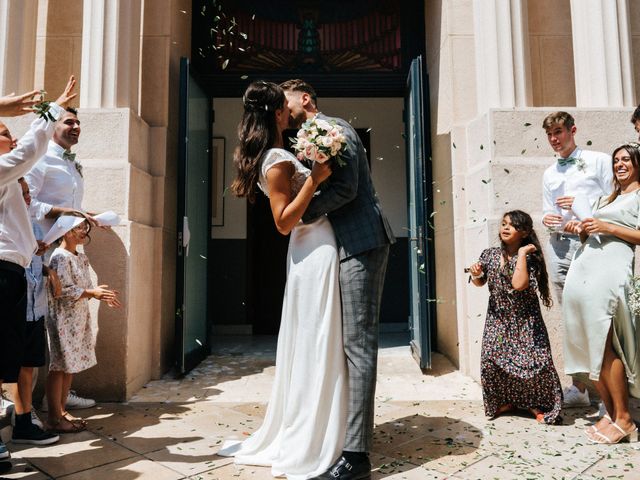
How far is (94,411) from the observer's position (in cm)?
396

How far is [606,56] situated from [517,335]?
2784mm

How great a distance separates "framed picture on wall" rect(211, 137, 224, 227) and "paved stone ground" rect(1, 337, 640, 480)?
155 inches

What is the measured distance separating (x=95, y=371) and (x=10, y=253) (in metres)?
1.87

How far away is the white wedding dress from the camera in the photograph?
2686mm

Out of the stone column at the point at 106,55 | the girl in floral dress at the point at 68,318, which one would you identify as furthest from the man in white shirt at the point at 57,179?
the stone column at the point at 106,55

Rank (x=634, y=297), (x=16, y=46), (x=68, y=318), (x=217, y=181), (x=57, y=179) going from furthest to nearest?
(x=217, y=181) < (x=16, y=46) < (x=57, y=179) < (x=68, y=318) < (x=634, y=297)

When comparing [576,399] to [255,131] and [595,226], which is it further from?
[255,131]

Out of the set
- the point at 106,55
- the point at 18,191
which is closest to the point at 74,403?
the point at 18,191

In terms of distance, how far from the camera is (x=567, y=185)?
3973 millimetres

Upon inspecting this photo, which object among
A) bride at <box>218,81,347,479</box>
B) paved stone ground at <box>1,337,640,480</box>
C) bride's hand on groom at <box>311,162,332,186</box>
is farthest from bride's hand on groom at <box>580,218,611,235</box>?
bride's hand on groom at <box>311,162,332,186</box>

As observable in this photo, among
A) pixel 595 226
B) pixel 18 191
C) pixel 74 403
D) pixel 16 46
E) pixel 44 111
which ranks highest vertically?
pixel 16 46

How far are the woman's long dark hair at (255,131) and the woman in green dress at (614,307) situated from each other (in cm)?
210

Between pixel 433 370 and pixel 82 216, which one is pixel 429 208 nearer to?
pixel 433 370

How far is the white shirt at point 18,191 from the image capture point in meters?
2.52
